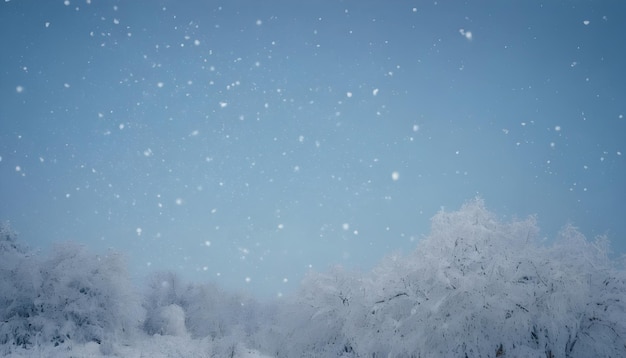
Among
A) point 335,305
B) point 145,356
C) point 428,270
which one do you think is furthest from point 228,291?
point 428,270

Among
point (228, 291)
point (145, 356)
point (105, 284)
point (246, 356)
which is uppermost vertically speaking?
point (105, 284)

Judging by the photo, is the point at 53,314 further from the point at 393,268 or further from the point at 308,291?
the point at 393,268

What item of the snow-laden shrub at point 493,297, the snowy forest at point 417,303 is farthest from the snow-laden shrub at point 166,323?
the snow-laden shrub at point 493,297

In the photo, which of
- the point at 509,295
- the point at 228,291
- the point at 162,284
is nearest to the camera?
the point at 509,295

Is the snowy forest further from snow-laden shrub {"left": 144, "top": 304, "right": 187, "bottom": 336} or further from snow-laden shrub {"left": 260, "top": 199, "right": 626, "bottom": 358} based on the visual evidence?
snow-laden shrub {"left": 144, "top": 304, "right": 187, "bottom": 336}

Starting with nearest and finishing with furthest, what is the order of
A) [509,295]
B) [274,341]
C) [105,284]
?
[509,295]
[105,284]
[274,341]

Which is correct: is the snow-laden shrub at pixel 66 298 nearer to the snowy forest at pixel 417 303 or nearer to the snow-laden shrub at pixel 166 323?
the snowy forest at pixel 417 303

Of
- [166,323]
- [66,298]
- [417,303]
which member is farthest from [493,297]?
[166,323]

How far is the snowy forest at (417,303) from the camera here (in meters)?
13.1

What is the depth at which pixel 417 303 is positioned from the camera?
1574cm

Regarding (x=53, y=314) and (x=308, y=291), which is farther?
(x=308, y=291)

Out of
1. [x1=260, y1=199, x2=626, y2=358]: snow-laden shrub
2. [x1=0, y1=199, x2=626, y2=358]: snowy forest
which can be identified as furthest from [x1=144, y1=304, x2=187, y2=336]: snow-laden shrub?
[x1=260, y1=199, x2=626, y2=358]: snow-laden shrub

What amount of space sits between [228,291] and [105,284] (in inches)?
1409

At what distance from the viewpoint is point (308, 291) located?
26938 millimetres
